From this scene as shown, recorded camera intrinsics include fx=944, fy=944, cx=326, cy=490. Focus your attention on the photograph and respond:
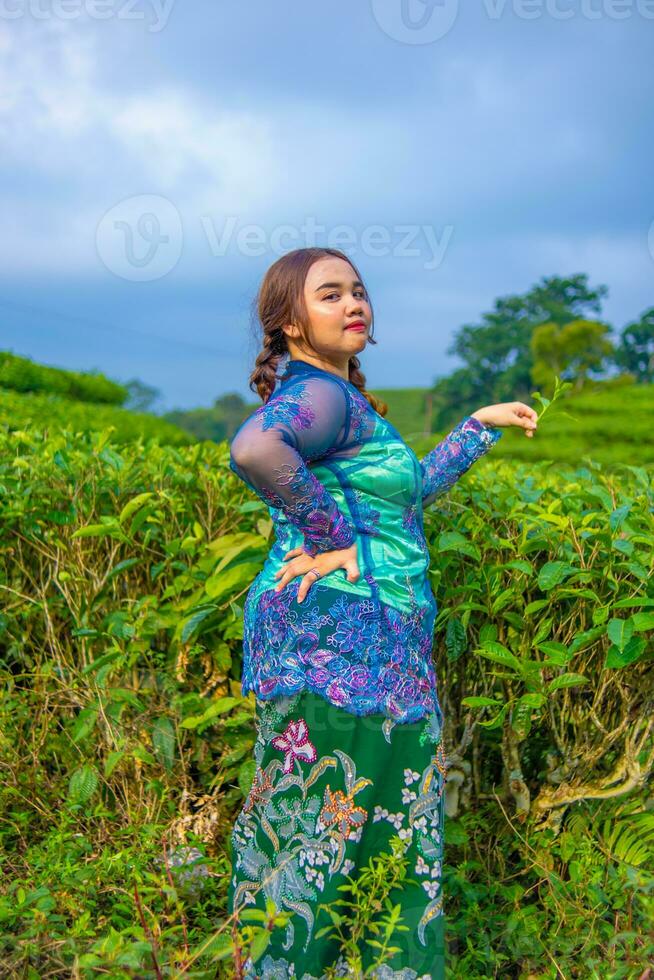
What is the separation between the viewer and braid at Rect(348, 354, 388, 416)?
2188mm

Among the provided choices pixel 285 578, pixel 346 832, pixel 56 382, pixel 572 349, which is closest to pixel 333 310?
pixel 285 578

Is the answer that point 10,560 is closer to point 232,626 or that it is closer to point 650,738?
point 232,626

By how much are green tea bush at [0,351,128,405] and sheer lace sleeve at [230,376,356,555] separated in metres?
8.21

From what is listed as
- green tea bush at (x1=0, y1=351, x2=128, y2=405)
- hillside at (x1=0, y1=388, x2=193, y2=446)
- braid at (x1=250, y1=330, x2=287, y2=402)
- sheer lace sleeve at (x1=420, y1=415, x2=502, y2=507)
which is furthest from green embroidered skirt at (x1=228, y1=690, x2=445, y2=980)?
green tea bush at (x1=0, y1=351, x2=128, y2=405)

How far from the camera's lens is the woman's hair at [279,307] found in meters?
2.00

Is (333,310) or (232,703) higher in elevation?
(333,310)

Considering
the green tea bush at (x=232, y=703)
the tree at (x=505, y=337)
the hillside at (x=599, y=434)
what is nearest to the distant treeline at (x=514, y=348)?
the tree at (x=505, y=337)

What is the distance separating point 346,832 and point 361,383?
101 centimetres

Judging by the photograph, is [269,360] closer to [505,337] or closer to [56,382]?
[56,382]

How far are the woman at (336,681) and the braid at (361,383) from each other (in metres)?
0.22

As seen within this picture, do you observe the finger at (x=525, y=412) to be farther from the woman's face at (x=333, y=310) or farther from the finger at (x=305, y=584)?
the finger at (x=305, y=584)

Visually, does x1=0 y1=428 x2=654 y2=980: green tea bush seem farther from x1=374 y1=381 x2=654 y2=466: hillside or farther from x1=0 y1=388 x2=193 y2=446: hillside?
x1=374 y1=381 x2=654 y2=466: hillside

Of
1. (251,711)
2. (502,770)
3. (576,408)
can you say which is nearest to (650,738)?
(502,770)

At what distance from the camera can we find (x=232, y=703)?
2.43m
